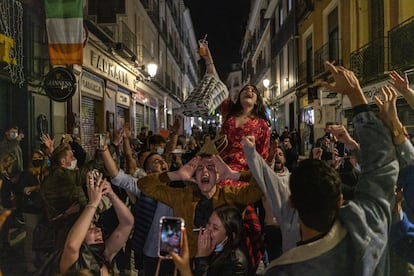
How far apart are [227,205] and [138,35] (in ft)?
56.5

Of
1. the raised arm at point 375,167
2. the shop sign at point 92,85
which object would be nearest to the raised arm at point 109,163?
the raised arm at point 375,167

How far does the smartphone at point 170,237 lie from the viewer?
203cm

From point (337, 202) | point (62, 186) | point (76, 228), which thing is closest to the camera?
point (337, 202)

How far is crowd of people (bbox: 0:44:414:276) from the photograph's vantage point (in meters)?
1.74

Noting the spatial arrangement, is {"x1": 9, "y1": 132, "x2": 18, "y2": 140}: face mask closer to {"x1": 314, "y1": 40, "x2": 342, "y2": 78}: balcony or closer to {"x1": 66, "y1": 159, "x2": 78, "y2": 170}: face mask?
{"x1": 66, "y1": 159, "x2": 78, "y2": 170}: face mask

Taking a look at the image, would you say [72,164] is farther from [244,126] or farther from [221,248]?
[221,248]

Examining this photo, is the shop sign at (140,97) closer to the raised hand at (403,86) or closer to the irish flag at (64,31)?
the irish flag at (64,31)

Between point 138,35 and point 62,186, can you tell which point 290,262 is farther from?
point 138,35

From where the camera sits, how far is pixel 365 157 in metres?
1.86

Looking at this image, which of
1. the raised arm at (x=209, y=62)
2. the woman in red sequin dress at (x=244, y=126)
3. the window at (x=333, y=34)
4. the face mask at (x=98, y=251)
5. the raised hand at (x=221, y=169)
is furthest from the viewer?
the window at (x=333, y=34)

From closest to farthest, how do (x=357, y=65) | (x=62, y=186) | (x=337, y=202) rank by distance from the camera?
(x=337, y=202)
(x=62, y=186)
(x=357, y=65)

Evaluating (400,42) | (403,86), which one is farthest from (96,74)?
(403,86)

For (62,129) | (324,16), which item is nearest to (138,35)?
(62,129)

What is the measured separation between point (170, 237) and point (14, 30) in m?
6.77
